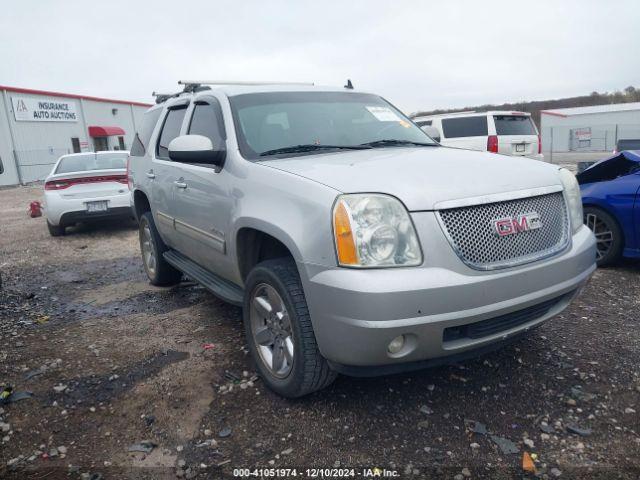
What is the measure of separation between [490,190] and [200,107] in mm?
2599

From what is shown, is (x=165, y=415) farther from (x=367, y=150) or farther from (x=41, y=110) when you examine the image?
(x=41, y=110)

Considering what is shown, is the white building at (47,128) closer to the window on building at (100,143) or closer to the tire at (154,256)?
the window on building at (100,143)

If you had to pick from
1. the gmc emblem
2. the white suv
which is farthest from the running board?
the white suv

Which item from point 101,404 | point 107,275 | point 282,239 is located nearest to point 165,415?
point 101,404

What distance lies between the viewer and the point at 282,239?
105 inches

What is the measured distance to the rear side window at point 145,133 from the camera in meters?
5.27

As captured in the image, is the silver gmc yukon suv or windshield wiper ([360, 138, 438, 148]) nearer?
the silver gmc yukon suv

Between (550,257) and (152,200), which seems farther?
(152,200)

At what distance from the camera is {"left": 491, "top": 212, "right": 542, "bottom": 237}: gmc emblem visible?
2541mm

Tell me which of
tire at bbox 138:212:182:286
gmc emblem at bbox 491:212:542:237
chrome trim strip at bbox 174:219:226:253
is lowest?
tire at bbox 138:212:182:286

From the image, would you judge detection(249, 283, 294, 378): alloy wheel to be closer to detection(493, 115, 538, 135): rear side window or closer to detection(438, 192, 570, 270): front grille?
detection(438, 192, 570, 270): front grille

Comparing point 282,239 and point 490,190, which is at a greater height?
point 490,190

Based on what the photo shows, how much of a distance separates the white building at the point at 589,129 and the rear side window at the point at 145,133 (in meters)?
26.1

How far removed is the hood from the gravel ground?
3.94 feet
